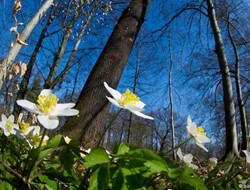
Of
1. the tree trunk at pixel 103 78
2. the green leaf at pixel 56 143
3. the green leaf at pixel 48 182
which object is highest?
the tree trunk at pixel 103 78

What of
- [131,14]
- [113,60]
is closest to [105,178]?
[113,60]

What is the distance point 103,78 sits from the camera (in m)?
4.05

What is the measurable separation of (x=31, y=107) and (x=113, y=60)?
3.61 m

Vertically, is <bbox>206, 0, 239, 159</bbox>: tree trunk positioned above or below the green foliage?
above

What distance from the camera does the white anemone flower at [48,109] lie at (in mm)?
624

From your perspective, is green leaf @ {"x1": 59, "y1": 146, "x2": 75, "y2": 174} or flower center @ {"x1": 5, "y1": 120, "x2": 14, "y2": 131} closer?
Answer: green leaf @ {"x1": 59, "y1": 146, "x2": 75, "y2": 174}

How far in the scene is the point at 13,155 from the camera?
32.8 inches

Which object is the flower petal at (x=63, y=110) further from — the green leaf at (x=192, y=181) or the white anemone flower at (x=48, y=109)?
the green leaf at (x=192, y=181)

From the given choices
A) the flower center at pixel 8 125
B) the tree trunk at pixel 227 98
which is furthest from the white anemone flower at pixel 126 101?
the tree trunk at pixel 227 98

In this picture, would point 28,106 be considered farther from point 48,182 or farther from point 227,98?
point 227,98

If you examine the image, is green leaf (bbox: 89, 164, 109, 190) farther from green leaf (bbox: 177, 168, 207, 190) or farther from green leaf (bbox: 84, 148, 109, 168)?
green leaf (bbox: 177, 168, 207, 190)

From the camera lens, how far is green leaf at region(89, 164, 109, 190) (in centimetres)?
53

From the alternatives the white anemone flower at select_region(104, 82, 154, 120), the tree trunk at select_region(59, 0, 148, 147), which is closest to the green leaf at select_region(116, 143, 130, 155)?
the white anemone flower at select_region(104, 82, 154, 120)

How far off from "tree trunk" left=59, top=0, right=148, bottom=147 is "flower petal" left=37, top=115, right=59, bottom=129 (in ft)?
9.28
